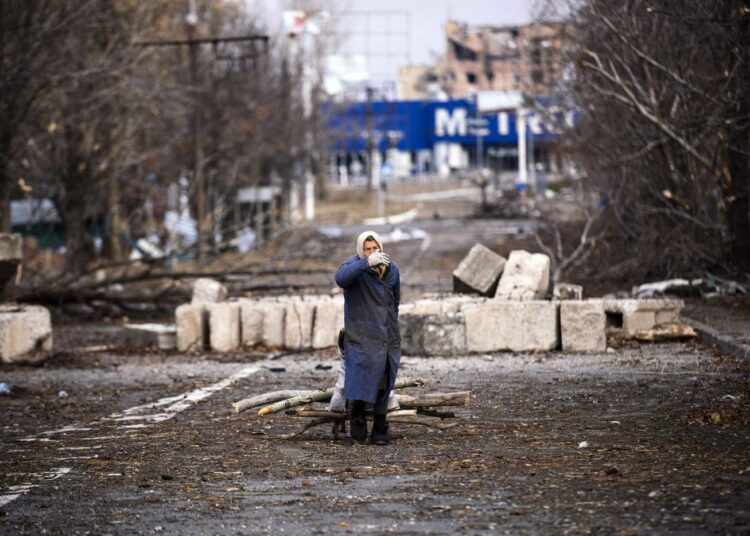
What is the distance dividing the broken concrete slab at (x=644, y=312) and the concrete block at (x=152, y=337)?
243 inches

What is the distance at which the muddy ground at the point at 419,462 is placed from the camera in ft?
27.8

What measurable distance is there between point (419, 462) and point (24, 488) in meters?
2.61

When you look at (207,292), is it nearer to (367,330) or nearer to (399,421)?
(399,421)

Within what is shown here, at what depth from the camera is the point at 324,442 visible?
12.1 metres

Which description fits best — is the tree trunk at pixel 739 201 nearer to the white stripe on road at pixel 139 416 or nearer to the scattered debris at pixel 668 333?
the scattered debris at pixel 668 333

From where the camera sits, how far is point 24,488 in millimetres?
10023

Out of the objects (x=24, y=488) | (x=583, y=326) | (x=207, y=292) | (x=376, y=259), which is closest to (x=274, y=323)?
(x=207, y=292)

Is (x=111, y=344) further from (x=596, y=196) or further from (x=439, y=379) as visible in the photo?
(x=596, y=196)

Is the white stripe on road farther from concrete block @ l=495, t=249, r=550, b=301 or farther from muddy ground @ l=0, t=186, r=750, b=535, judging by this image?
concrete block @ l=495, t=249, r=550, b=301

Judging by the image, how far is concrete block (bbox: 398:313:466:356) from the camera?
20.0m

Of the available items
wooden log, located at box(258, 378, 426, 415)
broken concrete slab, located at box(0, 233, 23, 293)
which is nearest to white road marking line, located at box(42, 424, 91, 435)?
wooden log, located at box(258, 378, 426, 415)

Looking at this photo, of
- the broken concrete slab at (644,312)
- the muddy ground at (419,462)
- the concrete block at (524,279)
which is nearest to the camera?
the muddy ground at (419,462)

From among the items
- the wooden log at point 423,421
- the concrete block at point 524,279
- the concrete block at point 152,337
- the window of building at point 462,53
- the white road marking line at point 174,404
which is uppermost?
the window of building at point 462,53

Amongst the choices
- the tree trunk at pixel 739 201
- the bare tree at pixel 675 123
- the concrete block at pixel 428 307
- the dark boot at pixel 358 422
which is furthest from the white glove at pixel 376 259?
the tree trunk at pixel 739 201
